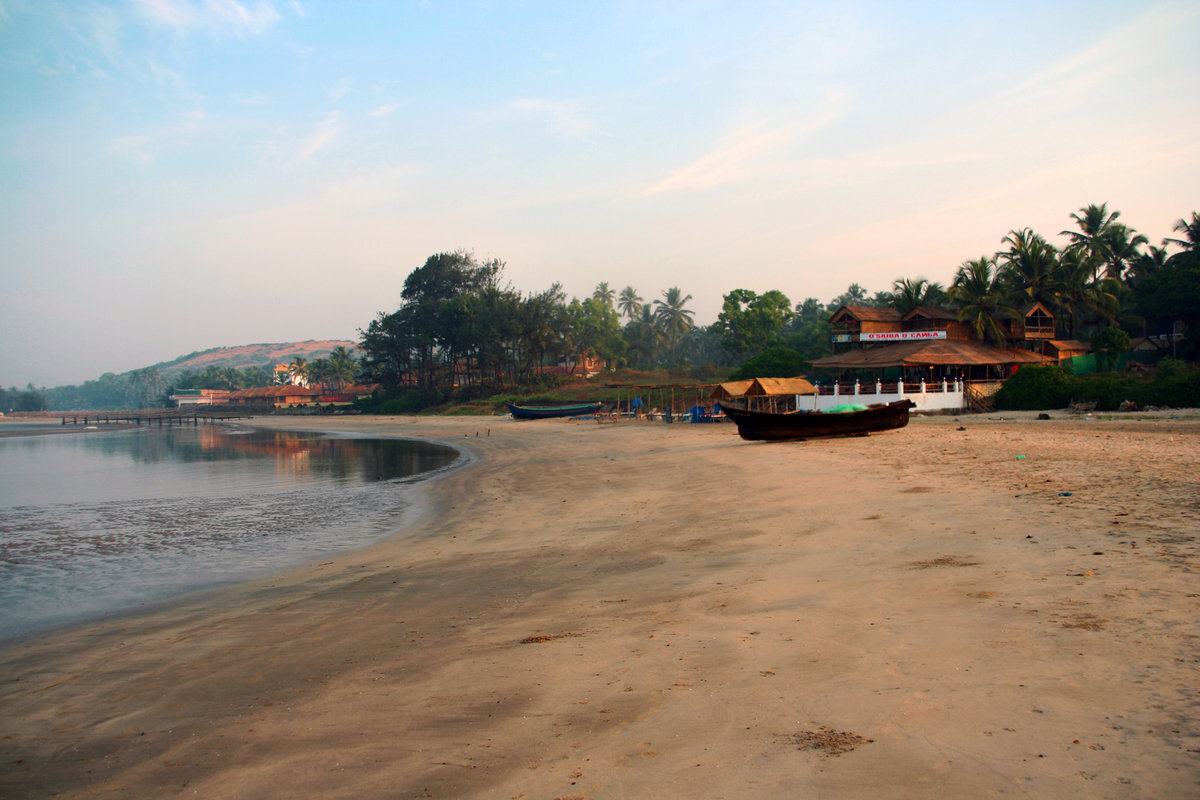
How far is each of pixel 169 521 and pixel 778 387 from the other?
2704cm

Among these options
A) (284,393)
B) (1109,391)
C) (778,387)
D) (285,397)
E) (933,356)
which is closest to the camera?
(1109,391)

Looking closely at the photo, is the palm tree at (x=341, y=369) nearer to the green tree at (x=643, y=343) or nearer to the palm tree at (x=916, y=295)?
the green tree at (x=643, y=343)

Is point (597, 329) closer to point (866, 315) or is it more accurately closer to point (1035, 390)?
point (866, 315)

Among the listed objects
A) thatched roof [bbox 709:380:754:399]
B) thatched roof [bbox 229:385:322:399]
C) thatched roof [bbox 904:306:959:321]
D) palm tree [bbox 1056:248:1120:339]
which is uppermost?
palm tree [bbox 1056:248:1120:339]

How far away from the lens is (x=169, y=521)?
16297mm

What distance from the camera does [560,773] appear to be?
3.86 m

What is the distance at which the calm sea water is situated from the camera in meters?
10.3

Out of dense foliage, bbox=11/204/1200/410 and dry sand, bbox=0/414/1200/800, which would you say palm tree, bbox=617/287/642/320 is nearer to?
dense foliage, bbox=11/204/1200/410

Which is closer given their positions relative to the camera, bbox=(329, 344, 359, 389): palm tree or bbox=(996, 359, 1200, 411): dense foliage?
bbox=(996, 359, 1200, 411): dense foliage

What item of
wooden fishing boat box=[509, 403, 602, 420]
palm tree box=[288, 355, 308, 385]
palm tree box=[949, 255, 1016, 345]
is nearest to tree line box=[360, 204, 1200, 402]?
palm tree box=[949, 255, 1016, 345]

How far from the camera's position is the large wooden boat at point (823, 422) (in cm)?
2383

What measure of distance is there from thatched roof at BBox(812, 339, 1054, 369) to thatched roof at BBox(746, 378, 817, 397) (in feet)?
15.0

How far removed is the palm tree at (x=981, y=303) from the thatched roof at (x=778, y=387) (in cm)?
1301

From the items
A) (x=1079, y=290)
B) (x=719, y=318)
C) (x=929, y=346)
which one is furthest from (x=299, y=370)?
(x=1079, y=290)
